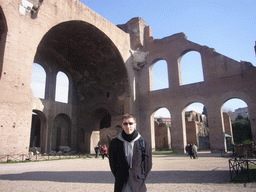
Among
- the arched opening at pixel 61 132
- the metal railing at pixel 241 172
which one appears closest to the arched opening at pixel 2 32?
the arched opening at pixel 61 132

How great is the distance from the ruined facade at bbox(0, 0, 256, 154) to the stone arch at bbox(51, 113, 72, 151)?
9cm

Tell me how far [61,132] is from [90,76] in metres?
5.99

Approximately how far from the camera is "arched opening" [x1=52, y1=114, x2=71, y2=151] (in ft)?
63.7

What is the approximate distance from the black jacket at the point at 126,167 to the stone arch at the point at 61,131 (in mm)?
18542

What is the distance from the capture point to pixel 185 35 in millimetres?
18734

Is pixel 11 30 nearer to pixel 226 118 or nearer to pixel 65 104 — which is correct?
pixel 65 104

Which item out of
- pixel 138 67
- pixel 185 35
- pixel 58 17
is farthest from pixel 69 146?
pixel 185 35

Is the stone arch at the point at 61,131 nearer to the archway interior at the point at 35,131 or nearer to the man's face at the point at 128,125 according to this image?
the archway interior at the point at 35,131

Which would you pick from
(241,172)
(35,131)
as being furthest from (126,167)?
(35,131)

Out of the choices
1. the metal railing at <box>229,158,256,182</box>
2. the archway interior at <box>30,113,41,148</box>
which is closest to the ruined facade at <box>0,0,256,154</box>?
the archway interior at <box>30,113,41,148</box>

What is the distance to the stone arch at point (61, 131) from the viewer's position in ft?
63.8

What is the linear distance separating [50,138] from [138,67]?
1001 cm

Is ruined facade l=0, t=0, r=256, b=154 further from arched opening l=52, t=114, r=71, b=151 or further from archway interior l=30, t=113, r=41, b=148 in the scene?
archway interior l=30, t=113, r=41, b=148

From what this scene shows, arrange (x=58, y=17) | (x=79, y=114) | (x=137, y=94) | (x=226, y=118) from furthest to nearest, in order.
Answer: (x=226, y=118), (x=79, y=114), (x=137, y=94), (x=58, y=17)
